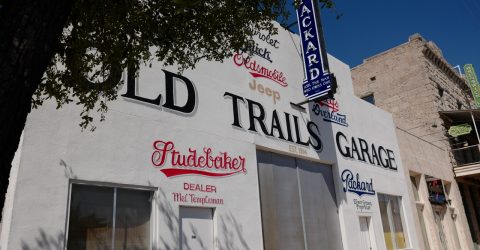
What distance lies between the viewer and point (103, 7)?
207 inches

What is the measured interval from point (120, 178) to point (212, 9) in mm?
4067

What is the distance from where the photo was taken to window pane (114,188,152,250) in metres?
8.13

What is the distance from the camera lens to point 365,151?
1731 cm

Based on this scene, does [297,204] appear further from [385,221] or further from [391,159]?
[391,159]

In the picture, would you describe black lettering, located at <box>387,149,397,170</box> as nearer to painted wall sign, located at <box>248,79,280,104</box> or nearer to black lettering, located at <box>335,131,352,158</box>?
black lettering, located at <box>335,131,352,158</box>

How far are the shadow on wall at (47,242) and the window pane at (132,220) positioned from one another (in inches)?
45.8

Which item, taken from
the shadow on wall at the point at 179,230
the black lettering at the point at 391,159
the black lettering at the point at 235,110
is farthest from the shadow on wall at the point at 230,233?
the black lettering at the point at 391,159

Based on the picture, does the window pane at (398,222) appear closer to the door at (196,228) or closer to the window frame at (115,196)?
the door at (196,228)

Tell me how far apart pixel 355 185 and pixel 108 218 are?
34.2 ft

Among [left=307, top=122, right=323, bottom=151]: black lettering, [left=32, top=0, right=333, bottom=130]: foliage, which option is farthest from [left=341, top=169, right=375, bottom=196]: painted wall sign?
[left=32, top=0, right=333, bottom=130]: foliage

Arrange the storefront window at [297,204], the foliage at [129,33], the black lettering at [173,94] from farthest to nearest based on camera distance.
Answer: the storefront window at [297,204] → the black lettering at [173,94] → the foliage at [129,33]

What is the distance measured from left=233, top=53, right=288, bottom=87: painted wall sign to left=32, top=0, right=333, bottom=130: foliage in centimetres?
588

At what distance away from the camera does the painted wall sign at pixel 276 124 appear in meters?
11.8

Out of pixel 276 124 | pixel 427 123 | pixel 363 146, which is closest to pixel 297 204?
pixel 276 124
